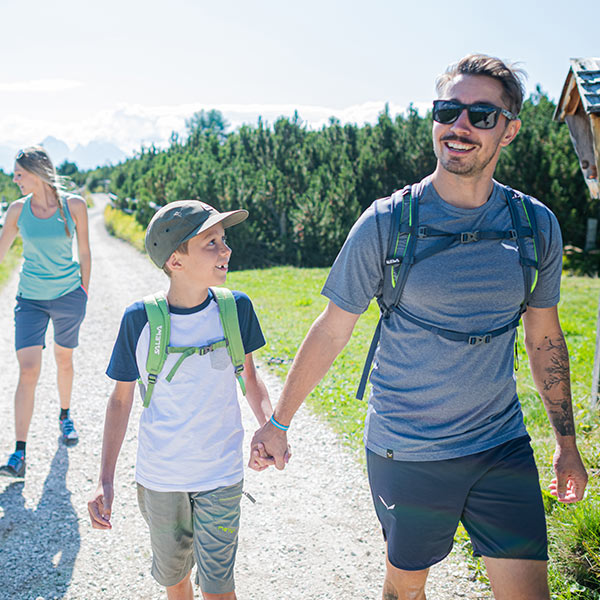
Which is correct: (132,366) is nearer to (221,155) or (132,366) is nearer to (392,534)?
(392,534)

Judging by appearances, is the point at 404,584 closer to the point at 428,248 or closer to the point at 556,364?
the point at 556,364

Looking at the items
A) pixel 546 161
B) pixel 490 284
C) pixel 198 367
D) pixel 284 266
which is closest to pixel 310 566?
pixel 198 367

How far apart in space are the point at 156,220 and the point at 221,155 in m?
18.3

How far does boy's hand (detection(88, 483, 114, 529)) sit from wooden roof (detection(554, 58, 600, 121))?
13.9 ft

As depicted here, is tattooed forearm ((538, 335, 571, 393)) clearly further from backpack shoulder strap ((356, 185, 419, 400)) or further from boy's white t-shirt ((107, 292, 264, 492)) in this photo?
boy's white t-shirt ((107, 292, 264, 492))

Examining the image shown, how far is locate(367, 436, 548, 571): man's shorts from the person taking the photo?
7.09 ft

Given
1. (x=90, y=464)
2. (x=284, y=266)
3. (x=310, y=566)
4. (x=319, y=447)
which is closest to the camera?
(x=310, y=566)

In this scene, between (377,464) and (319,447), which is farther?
(319,447)

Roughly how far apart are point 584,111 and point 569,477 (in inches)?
168

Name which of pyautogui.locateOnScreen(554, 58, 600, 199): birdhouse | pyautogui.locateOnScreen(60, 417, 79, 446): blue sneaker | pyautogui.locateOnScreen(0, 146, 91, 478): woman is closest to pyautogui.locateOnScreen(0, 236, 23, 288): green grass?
pyautogui.locateOnScreen(60, 417, 79, 446): blue sneaker

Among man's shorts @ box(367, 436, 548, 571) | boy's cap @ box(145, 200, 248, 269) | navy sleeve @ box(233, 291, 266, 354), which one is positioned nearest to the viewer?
man's shorts @ box(367, 436, 548, 571)

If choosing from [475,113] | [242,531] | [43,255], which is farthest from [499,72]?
[43,255]

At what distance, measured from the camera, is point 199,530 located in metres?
2.41

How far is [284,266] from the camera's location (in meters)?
17.4
